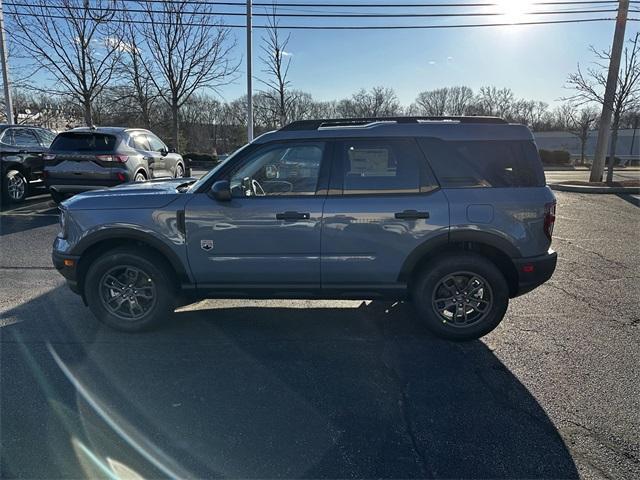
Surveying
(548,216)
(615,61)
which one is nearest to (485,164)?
(548,216)

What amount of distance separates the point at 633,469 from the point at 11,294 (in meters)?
5.85

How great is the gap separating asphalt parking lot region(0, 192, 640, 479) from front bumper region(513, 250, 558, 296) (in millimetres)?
553

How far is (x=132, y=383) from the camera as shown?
3084 mm

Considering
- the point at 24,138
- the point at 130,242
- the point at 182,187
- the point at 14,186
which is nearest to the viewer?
the point at 130,242

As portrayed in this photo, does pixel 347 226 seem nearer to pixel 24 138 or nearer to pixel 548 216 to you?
pixel 548 216

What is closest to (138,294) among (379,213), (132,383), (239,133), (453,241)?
(132,383)

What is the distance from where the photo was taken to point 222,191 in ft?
11.8

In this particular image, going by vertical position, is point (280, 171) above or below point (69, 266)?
above

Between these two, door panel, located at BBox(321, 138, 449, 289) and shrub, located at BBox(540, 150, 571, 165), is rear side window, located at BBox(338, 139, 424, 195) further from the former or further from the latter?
shrub, located at BBox(540, 150, 571, 165)

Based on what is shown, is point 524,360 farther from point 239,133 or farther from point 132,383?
point 239,133

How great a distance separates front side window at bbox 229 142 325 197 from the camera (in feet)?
12.3

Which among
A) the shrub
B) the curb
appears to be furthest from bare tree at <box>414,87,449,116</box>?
the curb

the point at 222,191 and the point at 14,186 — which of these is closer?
the point at 222,191

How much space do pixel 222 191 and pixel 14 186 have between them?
9.07 meters
